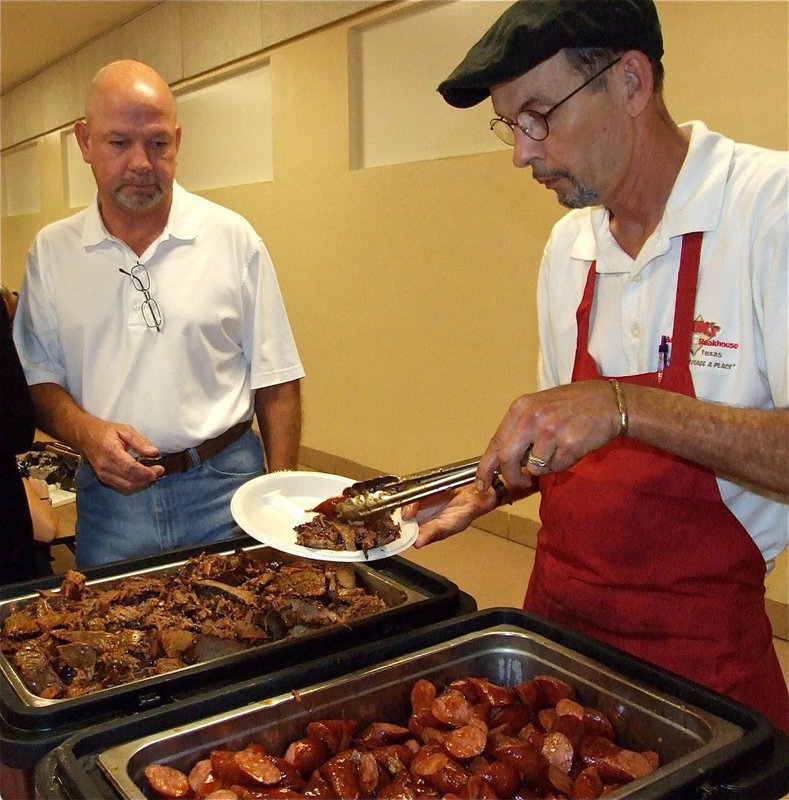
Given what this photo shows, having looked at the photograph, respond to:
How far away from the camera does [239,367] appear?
7.04 ft

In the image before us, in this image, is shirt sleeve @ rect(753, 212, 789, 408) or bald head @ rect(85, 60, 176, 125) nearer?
shirt sleeve @ rect(753, 212, 789, 408)

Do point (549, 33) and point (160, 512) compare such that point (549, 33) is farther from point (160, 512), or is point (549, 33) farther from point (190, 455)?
point (160, 512)

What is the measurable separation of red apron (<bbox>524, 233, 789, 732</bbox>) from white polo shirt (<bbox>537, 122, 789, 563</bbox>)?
0.10 ft

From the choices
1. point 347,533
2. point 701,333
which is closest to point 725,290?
point 701,333

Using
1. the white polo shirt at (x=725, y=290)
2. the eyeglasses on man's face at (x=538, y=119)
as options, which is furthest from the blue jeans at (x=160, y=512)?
the eyeglasses on man's face at (x=538, y=119)

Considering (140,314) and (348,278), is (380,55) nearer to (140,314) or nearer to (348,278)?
(348,278)

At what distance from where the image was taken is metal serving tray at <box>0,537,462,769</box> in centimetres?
104

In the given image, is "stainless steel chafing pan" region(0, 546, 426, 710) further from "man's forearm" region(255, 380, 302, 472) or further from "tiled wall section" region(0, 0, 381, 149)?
"tiled wall section" region(0, 0, 381, 149)

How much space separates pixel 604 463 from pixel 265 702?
652mm

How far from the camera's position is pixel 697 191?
1312 millimetres

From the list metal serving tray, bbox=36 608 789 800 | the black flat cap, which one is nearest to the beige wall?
the black flat cap

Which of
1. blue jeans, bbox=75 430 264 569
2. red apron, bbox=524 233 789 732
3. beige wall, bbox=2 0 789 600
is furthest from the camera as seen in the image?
beige wall, bbox=2 0 789 600

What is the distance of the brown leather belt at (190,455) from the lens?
1957 millimetres

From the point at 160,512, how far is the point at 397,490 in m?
0.84
